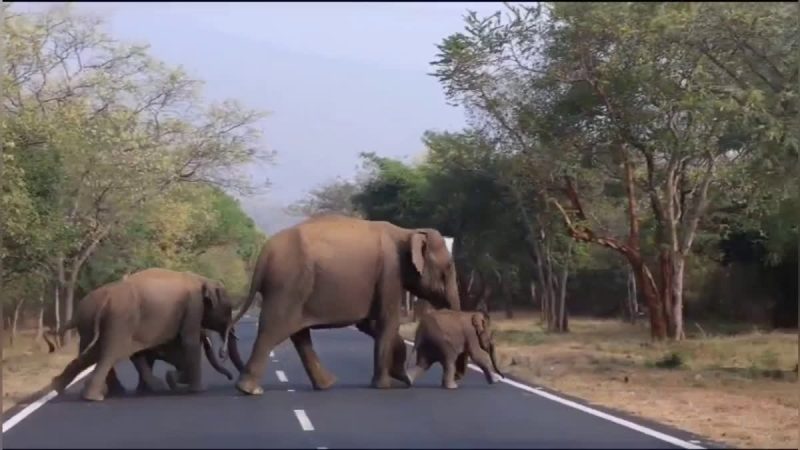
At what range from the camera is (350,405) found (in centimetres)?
1870

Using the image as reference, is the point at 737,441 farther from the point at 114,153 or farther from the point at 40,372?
the point at 114,153

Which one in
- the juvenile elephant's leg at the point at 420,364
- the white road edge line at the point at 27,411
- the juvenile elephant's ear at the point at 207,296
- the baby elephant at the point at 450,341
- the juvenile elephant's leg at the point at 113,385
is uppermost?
the juvenile elephant's ear at the point at 207,296

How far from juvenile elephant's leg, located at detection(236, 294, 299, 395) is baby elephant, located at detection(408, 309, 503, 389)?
81.3 inches

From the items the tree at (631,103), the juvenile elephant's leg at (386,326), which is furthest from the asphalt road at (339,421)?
the tree at (631,103)

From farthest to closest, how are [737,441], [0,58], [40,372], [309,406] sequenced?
[0,58] < [40,372] < [309,406] < [737,441]

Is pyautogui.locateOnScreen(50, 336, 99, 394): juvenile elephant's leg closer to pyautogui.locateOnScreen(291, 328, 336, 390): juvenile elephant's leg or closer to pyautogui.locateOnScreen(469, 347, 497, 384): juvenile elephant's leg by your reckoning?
pyautogui.locateOnScreen(291, 328, 336, 390): juvenile elephant's leg

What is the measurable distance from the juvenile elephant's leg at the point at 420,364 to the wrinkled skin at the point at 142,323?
3.32 meters

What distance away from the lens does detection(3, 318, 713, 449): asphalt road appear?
14.2m

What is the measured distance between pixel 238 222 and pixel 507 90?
87.1ft

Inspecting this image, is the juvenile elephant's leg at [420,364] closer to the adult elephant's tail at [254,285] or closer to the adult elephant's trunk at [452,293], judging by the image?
the adult elephant's trunk at [452,293]

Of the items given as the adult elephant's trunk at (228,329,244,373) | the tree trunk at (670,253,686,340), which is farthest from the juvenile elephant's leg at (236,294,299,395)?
the tree trunk at (670,253,686,340)

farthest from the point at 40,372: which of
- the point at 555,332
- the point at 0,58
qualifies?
the point at 555,332

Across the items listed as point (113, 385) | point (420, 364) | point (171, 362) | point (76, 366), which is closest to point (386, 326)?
point (420, 364)

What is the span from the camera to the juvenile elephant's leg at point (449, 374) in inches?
846
